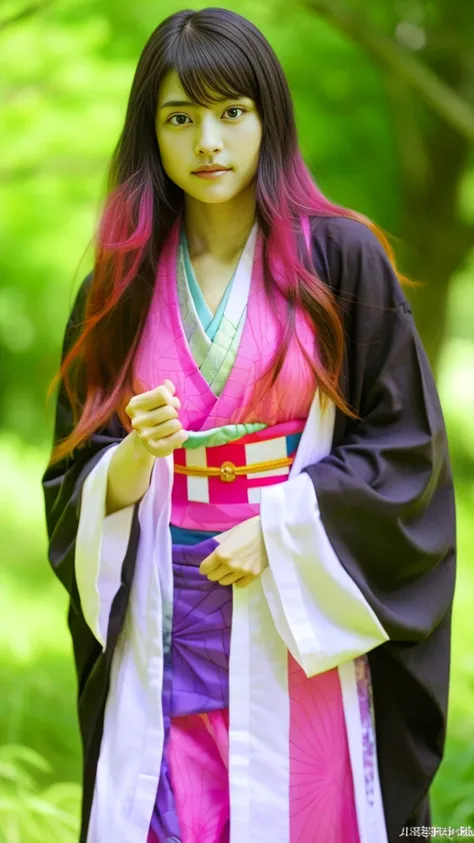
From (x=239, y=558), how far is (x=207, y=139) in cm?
65

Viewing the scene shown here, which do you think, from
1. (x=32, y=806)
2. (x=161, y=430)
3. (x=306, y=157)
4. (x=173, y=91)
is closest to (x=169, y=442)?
(x=161, y=430)

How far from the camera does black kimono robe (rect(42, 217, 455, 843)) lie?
1.67m

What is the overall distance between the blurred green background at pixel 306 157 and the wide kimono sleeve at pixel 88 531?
5.18 ft

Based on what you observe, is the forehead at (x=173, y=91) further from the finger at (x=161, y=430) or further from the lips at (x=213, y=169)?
the finger at (x=161, y=430)

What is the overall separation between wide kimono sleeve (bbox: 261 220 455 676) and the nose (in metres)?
0.24

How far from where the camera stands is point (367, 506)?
165cm

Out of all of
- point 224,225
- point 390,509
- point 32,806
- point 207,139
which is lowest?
point 32,806

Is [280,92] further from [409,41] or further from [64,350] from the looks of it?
[409,41]

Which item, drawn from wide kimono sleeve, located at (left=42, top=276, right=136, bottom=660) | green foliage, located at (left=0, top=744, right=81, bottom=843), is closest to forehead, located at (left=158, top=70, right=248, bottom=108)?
wide kimono sleeve, located at (left=42, top=276, right=136, bottom=660)

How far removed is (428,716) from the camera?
1.77m

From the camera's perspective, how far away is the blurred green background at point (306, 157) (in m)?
3.60

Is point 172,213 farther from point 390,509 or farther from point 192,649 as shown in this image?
point 192,649

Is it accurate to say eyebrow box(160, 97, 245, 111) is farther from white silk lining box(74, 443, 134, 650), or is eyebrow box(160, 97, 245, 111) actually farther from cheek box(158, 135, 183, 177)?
white silk lining box(74, 443, 134, 650)

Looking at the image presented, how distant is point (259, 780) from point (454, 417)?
3.06 m
